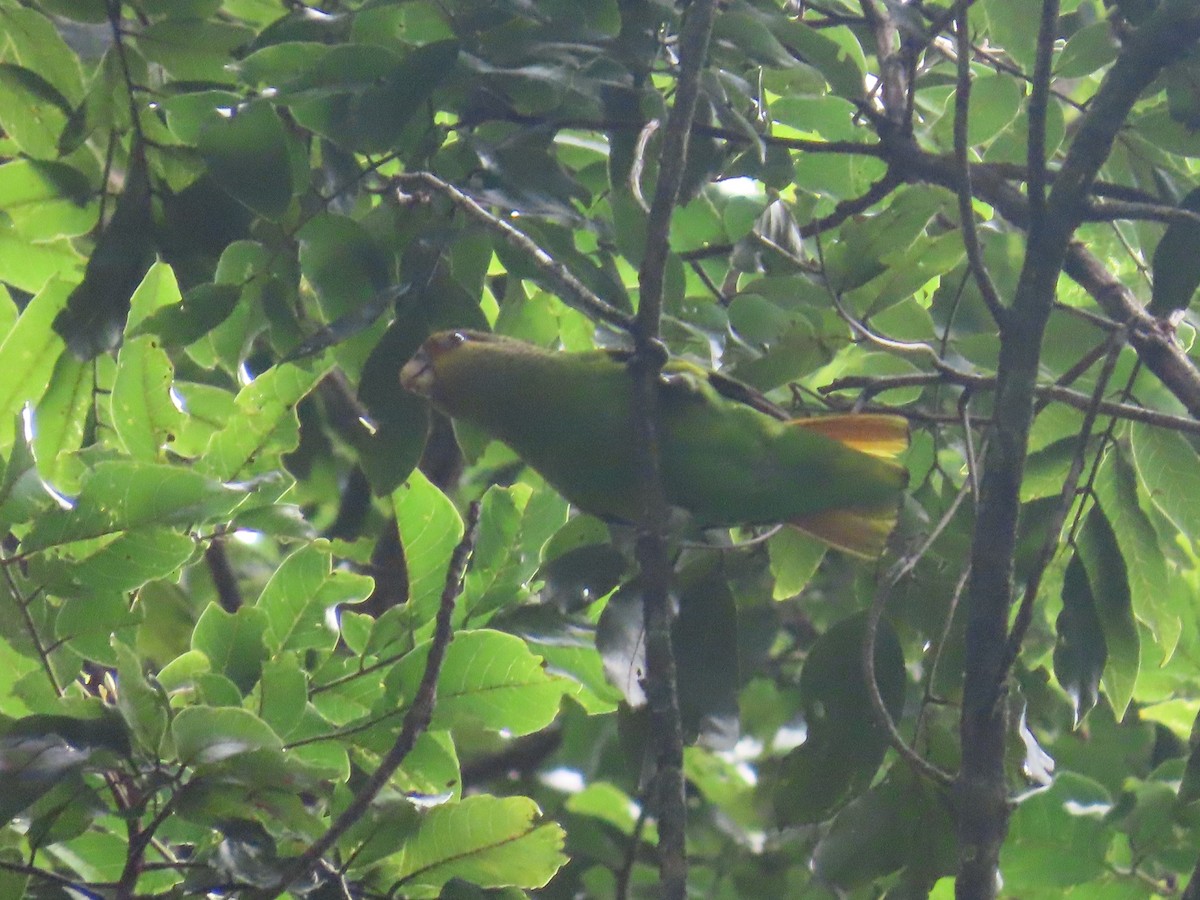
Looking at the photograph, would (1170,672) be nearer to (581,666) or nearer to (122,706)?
(581,666)

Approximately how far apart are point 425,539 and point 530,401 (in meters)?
0.31

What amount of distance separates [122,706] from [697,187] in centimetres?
125

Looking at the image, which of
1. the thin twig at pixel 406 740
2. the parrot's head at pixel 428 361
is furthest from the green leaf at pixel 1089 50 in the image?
the thin twig at pixel 406 740

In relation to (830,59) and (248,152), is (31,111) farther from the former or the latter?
(830,59)

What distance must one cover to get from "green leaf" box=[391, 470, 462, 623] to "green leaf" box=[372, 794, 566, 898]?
32 cm

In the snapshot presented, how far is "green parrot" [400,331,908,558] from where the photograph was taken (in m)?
2.09

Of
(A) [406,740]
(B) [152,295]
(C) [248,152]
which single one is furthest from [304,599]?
(C) [248,152]

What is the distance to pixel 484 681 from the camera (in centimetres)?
187

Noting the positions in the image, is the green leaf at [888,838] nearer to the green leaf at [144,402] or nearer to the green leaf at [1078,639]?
the green leaf at [1078,639]

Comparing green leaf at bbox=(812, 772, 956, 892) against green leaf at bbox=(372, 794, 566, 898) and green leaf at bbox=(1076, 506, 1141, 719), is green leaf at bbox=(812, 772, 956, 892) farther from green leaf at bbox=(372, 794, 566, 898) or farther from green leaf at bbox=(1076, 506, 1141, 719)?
green leaf at bbox=(372, 794, 566, 898)

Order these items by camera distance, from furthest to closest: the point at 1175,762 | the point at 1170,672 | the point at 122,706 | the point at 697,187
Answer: the point at 1170,672
the point at 1175,762
the point at 697,187
the point at 122,706

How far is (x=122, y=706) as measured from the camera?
5.13 feet

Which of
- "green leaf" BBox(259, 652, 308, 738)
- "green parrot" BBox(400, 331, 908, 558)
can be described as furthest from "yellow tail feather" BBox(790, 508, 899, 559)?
"green leaf" BBox(259, 652, 308, 738)

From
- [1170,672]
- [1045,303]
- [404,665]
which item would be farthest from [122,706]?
[1170,672]
